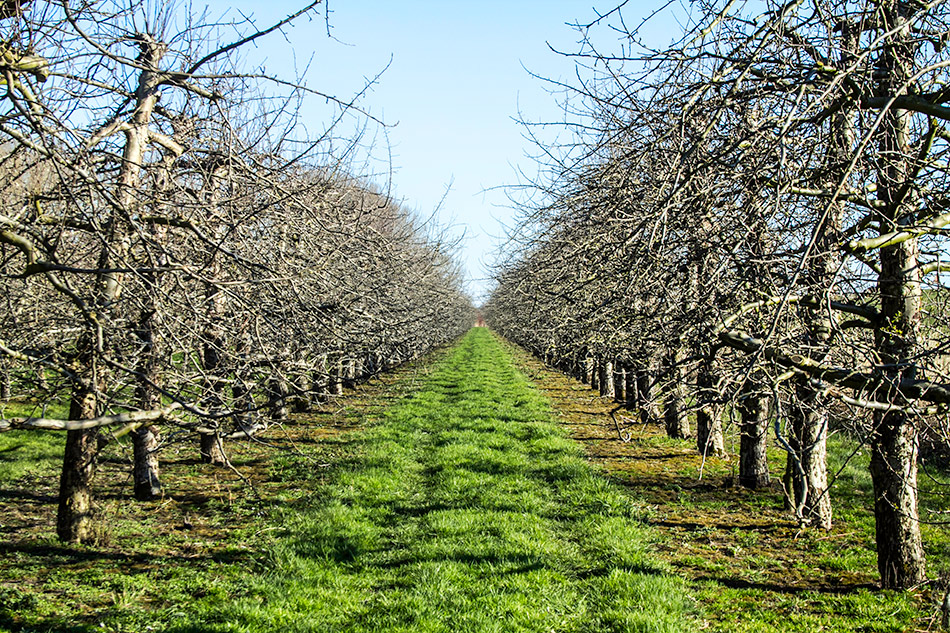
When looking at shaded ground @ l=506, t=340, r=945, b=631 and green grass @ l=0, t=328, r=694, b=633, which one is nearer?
green grass @ l=0, t=328, r=694, b=633

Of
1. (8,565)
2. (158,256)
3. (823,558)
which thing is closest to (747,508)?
(823,558)

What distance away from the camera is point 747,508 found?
7652 millimetres

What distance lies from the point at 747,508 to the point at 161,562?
642 centimetres

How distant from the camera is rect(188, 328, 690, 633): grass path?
15.1 ft

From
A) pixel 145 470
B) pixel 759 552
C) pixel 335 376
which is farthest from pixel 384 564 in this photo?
pixel 145 470

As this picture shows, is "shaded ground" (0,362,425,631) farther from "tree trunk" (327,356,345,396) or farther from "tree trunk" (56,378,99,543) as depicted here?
"tree trunk" (327,356,345,396)

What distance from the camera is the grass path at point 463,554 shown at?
4617 mm

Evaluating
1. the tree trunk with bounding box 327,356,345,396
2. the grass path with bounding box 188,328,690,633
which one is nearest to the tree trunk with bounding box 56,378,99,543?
the grass path with bounding box 188,328,690,633

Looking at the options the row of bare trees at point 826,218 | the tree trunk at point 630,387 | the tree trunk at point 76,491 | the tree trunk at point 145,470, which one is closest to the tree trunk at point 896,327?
the row of bare trees at point 826,218

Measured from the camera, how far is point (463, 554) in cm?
570

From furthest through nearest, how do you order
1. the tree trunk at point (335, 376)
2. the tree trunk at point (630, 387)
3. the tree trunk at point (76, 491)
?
the tree trunk at point (630, 387) → the tree trunk at point (76, 491) → the tree trunk at point (335, 376)

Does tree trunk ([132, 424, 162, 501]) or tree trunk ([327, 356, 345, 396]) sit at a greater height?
tree trunk ([327, 356, 345, 396])

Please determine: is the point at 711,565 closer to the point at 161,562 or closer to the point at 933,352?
the point at 933,352

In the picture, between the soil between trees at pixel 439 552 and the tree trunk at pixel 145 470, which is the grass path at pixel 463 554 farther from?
the tree trunk at pixel 145 470
